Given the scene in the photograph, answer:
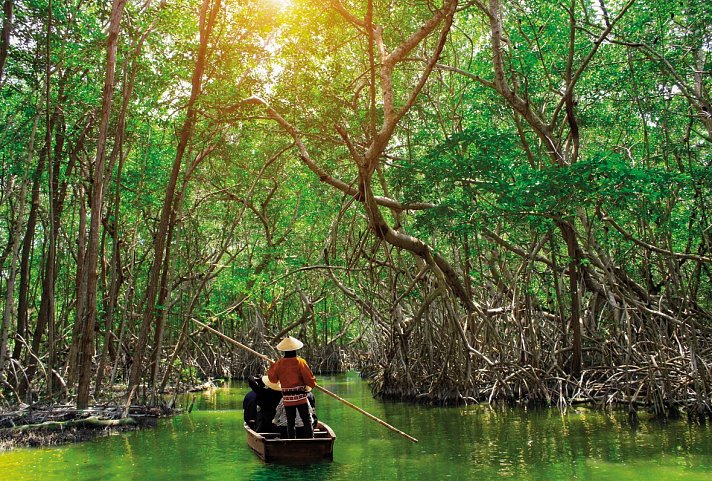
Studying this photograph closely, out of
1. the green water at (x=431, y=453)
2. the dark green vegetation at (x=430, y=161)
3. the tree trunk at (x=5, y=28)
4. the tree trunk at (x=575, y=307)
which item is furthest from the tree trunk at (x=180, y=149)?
the tree trunk at (x=575, y=307)

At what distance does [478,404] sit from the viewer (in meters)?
11.0

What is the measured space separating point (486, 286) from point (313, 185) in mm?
4255

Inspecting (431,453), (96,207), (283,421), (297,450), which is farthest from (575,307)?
(96,207)

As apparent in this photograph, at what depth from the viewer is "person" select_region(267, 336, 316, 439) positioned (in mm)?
6832

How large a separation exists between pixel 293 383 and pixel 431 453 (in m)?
1.77

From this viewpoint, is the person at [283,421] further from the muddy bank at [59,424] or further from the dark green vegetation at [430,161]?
the dark green vegetation at [430,161]

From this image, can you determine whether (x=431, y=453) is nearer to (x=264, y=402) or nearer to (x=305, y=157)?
(x=264, y=402)

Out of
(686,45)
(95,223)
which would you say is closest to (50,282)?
(95,223)

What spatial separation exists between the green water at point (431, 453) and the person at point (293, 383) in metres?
0.52

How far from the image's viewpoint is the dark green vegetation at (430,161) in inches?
332

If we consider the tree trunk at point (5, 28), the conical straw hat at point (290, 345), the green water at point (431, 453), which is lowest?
the green water at point (431, 453)

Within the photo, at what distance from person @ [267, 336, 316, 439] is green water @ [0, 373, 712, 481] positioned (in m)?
0.52

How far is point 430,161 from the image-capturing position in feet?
28.3

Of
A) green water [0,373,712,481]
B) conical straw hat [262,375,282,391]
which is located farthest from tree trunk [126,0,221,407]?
conical straw hat [262,375,282,391]
